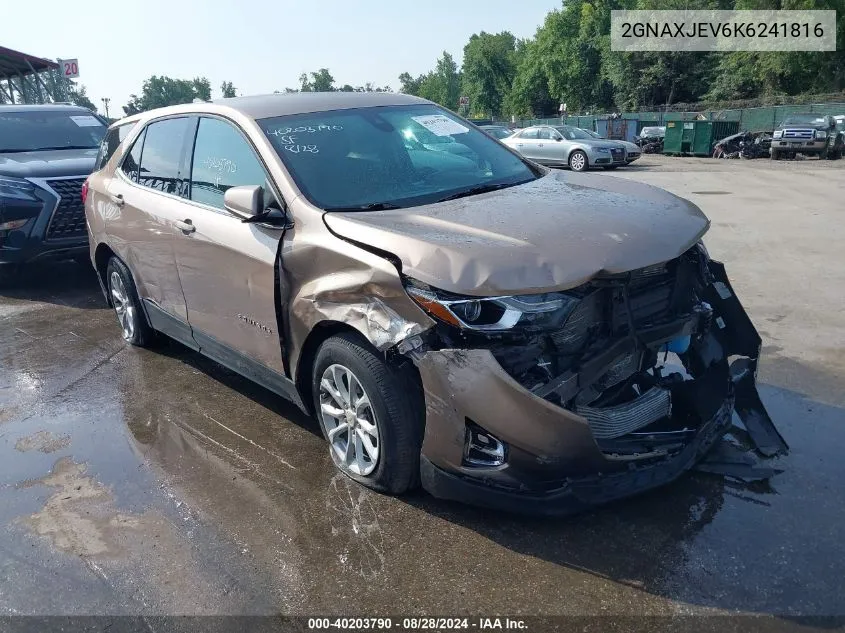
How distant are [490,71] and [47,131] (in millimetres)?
87590

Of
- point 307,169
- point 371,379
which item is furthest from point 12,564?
point 307,169

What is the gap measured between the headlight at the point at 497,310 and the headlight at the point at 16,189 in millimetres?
6186

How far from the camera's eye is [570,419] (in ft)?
8.79

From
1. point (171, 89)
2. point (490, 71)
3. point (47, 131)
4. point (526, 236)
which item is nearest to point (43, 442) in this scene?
point (526, 236)

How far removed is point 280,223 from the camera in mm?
3480

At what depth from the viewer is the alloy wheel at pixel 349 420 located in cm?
321

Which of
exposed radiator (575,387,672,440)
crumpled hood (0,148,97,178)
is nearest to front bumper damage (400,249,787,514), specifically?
exposed radiator (575,387,672,440)

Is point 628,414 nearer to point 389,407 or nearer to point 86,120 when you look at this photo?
point 389,407

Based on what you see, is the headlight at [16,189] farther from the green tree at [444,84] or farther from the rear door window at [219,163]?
the green tree at [444,84]

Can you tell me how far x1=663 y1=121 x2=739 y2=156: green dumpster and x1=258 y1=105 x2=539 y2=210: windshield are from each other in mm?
28709

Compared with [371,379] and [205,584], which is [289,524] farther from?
[371,379]

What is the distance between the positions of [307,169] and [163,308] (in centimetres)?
186

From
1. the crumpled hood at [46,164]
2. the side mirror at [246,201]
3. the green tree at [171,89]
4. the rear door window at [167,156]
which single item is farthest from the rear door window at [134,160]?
the green tree at [171,89]

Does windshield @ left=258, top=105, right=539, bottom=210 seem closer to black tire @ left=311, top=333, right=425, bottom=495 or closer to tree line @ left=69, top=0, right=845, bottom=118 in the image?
black tire @ left=311, top=333, right=425, bottom=495
